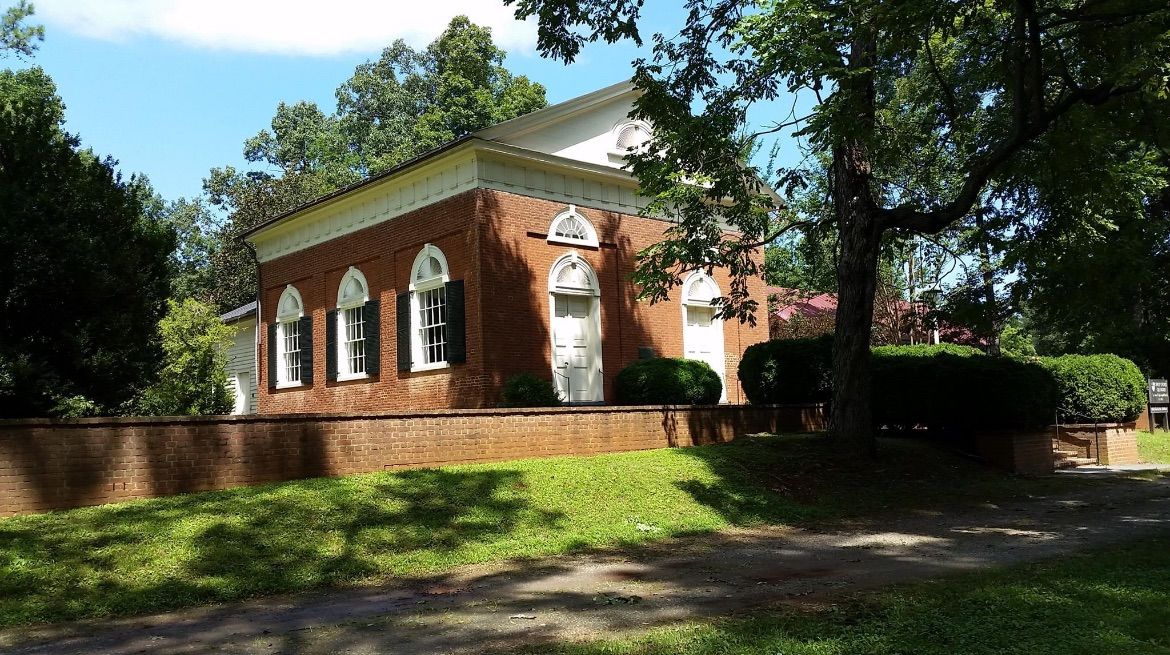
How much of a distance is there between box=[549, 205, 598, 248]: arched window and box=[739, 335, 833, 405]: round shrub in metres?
4.46

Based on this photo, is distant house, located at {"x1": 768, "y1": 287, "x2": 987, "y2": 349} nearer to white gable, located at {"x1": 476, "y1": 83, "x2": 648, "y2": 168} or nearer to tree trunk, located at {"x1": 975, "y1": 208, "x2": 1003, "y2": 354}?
white gable, located at {"x1": 476, "y1": 83, "x2": 648, "y2": 168}

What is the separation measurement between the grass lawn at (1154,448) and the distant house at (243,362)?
24.9 m

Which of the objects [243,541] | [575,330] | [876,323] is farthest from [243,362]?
[876,323]

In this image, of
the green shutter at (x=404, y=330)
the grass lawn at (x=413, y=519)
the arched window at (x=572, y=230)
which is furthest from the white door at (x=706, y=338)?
the grass lawn at (x=413, y=519)

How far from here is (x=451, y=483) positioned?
11359mm

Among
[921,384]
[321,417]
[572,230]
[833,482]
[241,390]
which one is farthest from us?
[241,390]

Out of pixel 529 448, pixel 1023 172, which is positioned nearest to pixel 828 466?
pixel 529 448

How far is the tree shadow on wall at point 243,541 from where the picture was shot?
290 inches

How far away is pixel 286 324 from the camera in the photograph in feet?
80.5

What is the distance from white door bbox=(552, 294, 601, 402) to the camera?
18.9 meters

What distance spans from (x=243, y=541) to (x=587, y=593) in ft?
11.8

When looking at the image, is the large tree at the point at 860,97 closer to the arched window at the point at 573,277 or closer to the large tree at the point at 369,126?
the arched window at the point at 573,277

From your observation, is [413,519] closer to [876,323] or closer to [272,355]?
[272,355]

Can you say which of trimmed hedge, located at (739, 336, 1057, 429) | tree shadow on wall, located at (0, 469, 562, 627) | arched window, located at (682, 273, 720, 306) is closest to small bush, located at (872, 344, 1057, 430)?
trimmed hedge, located at (739, 336, 1057, 429)
